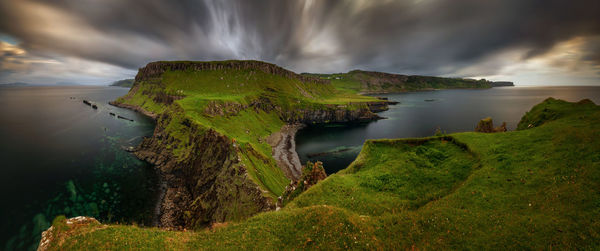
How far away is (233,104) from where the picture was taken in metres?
107

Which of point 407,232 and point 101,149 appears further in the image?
point 101,149

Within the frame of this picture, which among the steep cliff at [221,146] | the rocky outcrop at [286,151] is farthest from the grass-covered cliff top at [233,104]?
the rocky outcrop at [286,151]

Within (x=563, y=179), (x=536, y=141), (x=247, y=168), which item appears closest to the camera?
(x=563, y=179)

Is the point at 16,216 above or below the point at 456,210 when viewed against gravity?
below

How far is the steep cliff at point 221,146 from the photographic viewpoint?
38.7 m

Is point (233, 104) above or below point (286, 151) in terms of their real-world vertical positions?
above

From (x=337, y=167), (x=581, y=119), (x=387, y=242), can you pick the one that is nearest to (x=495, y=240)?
(x=387, y=242)

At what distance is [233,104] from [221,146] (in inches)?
2426

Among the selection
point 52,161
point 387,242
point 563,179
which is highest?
point 563,179

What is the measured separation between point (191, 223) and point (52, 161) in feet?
209

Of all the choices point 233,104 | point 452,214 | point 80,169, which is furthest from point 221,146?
point 233,104

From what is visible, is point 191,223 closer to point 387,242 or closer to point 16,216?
point 16,216

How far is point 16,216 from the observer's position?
38.2 m

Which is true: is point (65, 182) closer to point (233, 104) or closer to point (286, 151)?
point (286, 151)
